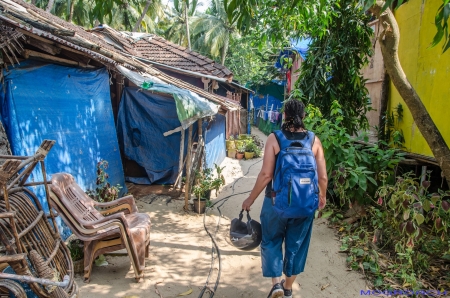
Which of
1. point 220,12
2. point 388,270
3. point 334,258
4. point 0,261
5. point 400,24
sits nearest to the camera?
point 0,261

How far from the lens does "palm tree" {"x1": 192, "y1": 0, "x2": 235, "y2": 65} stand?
2403cm

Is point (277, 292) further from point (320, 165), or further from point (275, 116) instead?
point (275, 116)

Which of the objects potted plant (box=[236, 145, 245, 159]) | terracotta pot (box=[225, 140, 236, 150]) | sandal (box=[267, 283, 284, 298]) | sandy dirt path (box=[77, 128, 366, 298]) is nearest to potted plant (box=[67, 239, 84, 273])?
sandy dirt path (box=[77, 128, 366, 298])

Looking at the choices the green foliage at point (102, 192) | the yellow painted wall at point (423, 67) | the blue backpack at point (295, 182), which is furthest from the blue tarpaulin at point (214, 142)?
the blue backpack at point (295, 182)

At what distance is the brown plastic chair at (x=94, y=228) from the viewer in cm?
330

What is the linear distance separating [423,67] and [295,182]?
3.53 meters

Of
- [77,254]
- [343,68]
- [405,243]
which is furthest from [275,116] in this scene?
[77,254]

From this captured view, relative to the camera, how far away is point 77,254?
3721 millimetres

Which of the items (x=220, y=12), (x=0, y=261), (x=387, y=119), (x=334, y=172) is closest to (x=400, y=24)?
(x=387, y=119)

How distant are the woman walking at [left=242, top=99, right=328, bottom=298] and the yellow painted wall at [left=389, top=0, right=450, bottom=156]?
2.52m

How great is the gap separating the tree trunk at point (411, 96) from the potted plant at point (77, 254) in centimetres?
396

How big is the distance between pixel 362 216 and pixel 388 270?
1.30 m

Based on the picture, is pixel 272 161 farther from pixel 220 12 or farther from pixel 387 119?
pixel 220 12

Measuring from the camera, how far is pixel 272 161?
273 cm
